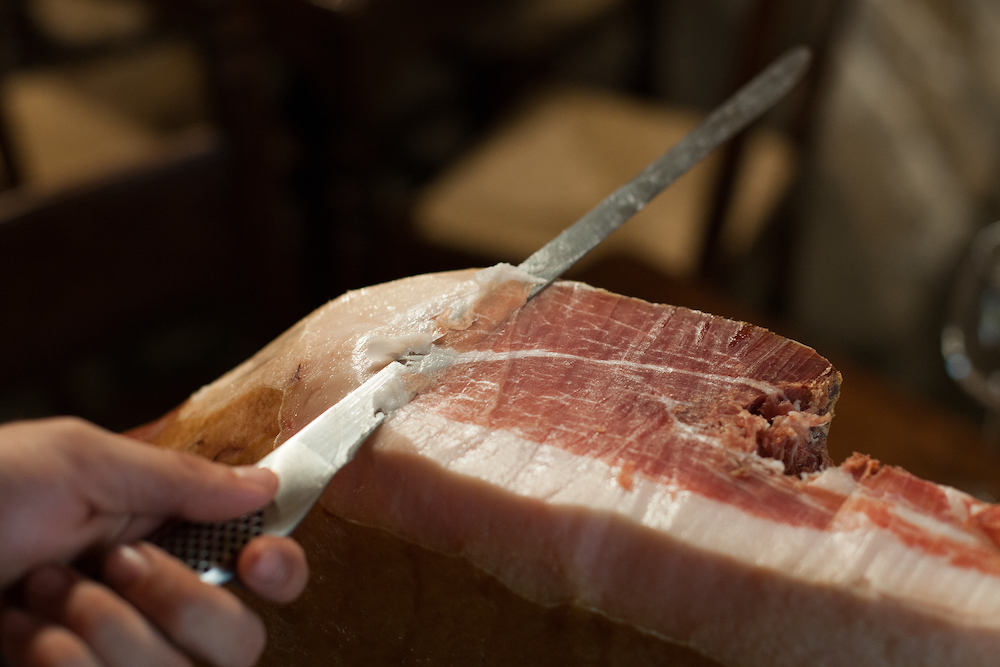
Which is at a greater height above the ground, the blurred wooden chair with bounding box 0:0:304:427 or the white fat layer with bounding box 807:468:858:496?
the white fat layer with bounding box 807:468:858:496

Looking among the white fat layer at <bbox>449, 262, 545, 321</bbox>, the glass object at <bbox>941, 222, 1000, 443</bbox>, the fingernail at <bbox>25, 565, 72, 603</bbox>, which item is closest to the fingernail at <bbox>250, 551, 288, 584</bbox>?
the fingernail at <bbox>25, 565, 72, 603</bbox>

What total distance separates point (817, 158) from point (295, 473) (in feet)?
8.80

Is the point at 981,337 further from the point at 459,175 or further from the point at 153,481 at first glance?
the point at 153,481

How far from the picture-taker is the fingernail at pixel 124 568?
0.46 meters

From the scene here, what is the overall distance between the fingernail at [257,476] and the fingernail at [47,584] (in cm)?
12

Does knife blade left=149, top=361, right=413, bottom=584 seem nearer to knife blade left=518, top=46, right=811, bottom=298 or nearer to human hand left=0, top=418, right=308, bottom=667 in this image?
human hand left=0, top=418, right=308, bottom=667

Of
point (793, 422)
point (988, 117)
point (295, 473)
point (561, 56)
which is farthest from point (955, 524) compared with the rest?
point (561, 56)

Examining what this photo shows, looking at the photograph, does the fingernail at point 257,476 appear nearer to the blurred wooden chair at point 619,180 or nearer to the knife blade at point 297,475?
the knife blade at point 297,475

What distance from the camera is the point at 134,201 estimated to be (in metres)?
1.58

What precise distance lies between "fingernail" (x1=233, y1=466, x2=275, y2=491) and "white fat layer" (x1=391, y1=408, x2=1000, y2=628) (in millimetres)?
115

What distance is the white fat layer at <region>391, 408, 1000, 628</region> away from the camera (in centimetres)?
51

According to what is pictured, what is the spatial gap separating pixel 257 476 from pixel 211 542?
2.1 inches

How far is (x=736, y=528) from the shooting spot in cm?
53

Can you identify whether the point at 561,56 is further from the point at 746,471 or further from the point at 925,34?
the point at 746,471
